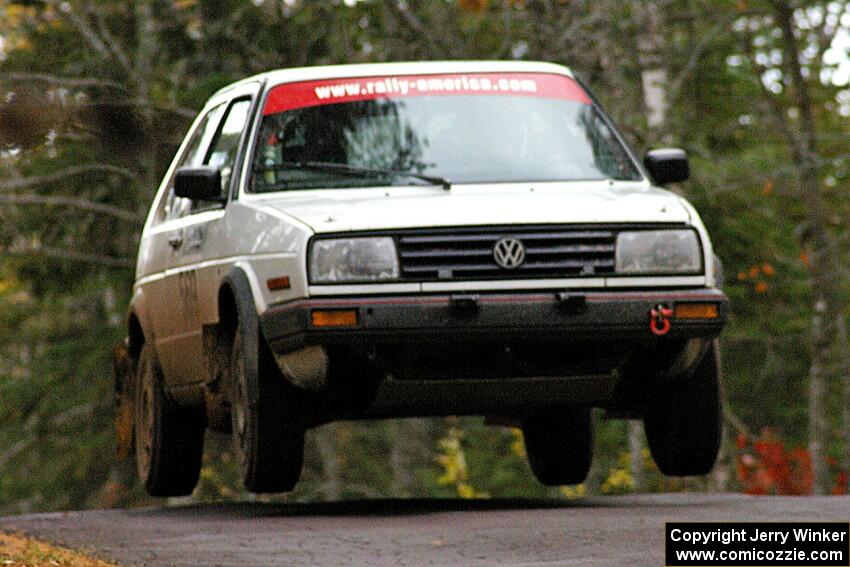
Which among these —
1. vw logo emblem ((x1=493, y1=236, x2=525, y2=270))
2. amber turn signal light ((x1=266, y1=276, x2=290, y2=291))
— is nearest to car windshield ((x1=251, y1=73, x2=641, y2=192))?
amber turn signal light ((x1=266, y1=276, x2=290, y2=291))

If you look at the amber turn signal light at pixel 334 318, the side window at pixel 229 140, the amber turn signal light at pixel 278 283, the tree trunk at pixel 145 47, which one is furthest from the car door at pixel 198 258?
the tree trunk at pixel 145 47

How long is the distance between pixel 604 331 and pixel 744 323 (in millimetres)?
16365

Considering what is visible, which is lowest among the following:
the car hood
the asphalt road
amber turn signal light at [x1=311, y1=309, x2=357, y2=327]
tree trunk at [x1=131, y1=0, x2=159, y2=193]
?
the asphalt road

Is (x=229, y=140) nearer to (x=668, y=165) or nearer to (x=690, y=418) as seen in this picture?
(x=668, y=165)

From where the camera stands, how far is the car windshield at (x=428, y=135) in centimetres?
982

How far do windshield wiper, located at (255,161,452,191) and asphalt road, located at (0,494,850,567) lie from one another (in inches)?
59.7

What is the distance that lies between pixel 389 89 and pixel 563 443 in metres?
2.79

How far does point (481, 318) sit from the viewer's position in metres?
8.76

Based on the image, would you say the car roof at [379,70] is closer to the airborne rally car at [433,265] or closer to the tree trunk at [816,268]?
the airborne rally car at [433,265]

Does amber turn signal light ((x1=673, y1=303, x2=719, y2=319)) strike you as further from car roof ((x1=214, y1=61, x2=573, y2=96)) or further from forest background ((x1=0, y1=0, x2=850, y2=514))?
forest background ((x1=0, y1=0, x2=850, y2=514))

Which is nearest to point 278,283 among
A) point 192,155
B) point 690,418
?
point 690,418

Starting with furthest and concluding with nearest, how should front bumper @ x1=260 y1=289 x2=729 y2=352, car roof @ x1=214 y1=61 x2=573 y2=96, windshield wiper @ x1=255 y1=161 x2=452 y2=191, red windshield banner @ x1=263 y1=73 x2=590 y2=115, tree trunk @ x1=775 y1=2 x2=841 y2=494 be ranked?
tree trunk @ x1=775 y1=2 x2=841 y2=494 < car roof @ x1=214 y1=61 x2=573 y2=96 < red windshield banner @ x1=263 y1=73 x2=590 y2=115 < windshield wiper @ x1=255 y1=161 x2=452 y2=191 < front bumper @ x1=260 y1=289 x2=729 y2=352

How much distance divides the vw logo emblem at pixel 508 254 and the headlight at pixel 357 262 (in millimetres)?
435

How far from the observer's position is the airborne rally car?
882 cm
